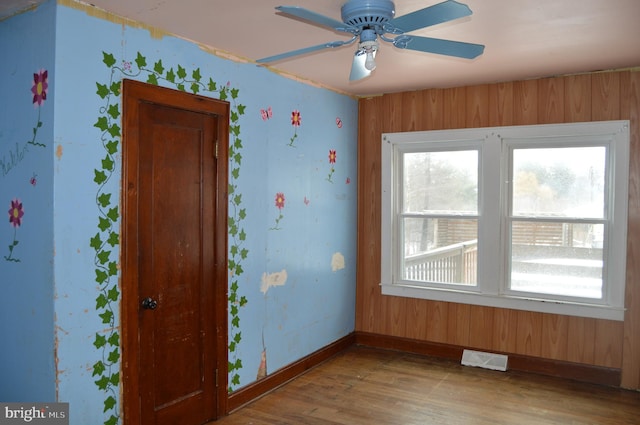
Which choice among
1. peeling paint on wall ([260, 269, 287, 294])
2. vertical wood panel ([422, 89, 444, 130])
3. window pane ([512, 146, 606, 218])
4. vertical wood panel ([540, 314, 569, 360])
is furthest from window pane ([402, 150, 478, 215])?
peeling paint on wall ([260, 269, 287, 294])

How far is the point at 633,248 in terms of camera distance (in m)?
3.79

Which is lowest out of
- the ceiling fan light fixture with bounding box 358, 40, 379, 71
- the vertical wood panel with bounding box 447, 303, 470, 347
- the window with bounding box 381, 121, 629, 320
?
the vertical wood panel with bounding box 447, 303, 470, 347

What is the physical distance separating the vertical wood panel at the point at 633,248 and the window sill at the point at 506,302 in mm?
101

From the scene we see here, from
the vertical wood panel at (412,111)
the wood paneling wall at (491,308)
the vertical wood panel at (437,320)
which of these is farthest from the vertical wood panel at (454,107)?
the vertical wood panel at (437,320)

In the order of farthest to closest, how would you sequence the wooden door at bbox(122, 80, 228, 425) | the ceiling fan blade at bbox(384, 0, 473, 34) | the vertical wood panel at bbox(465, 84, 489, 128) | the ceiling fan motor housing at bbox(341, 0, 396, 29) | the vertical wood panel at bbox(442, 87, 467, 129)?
the vertical wood panel at bbox(442, 87, 467, 129)
the vertical wood panel at bbox(465, 84, 489, 128)
the wooden door at bbox(122, 80, 228, 425)
the ceiling fan motor housing at bbox(341, 0, 396, 29)
the ceiling fan blade at bbox(384, 0, 473, 34)

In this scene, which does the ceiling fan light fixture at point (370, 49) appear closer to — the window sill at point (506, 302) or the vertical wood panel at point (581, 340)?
the window sill at point (506, 302)

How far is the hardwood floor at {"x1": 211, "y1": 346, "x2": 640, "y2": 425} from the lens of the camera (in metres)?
3.30

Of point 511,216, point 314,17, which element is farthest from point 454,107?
point 314,17

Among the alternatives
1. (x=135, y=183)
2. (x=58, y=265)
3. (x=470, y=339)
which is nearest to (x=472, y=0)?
(x=135, y=183)

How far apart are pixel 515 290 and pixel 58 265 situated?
11.6ft

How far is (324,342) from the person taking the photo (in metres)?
4.48

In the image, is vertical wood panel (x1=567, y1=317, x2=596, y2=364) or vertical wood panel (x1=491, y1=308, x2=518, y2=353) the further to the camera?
vertical wood panel (x1=491, y1=308, x2=518, y2=353)

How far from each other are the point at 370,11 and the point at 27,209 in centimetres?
192

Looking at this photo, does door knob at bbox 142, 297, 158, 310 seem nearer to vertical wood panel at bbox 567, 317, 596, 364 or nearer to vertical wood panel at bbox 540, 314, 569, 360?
vertical wood panel at bbox 540, 314, 569, 360
